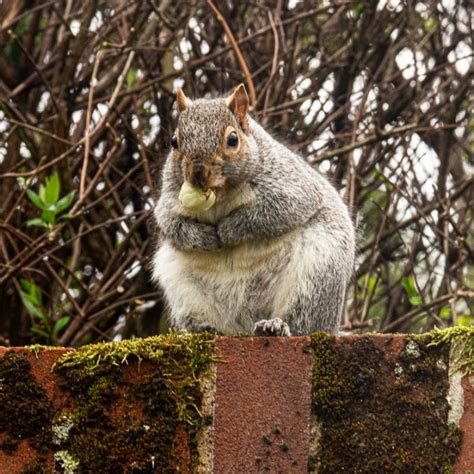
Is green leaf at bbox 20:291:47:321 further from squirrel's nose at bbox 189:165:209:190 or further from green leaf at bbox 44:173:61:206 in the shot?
squirrel's nose at bbox 189:165:209:190

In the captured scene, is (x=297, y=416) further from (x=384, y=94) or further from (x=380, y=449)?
(x=384, y=94)

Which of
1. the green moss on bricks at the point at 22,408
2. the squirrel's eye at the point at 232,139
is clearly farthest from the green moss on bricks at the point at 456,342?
the squirrel's eye at the point at 232,139

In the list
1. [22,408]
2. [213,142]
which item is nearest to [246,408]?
[22,408]

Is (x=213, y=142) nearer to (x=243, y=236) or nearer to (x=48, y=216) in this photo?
(x=243, y=236)

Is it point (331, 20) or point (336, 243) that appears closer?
point (336, 243)

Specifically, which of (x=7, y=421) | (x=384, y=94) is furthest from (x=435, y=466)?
(x=384, y=94)

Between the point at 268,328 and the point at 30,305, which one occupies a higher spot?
the point at 268,328

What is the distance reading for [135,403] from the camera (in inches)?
78.7

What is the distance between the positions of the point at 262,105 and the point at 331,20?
798 millimetres

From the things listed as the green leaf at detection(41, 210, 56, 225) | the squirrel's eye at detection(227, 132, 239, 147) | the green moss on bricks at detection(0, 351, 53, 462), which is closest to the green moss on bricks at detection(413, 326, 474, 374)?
the green moss on bricks at detection(0, 351, 53, 462)

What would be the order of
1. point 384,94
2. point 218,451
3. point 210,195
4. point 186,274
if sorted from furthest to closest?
1. point 384,94
2. point 186,274
3. point 210,195
4. point 218,451

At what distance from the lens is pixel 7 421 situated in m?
2.00

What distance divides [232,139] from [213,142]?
0.31 feet

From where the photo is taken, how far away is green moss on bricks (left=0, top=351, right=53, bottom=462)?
1.99 metres
